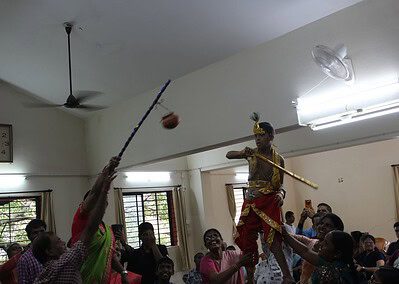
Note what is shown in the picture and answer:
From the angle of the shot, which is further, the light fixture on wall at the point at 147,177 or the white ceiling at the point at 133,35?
the light fixture on wall at the point at 147,177

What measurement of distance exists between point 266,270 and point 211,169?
258 inches

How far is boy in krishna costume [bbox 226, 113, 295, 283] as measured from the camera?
2.76 m

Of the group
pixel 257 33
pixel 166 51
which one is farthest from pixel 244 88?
pixel 166 51

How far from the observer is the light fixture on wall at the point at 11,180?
7.14 metres

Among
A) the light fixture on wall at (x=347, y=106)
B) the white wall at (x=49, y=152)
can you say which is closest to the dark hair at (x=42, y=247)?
the light fixture on wall at (x=347, y=106)

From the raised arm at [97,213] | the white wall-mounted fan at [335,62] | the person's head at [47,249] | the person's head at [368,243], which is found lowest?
the person's head at [368,243]

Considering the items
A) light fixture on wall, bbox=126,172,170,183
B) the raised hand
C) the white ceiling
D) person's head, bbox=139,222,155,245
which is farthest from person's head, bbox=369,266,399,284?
light fixture on wall, bbox=126,172,170,183

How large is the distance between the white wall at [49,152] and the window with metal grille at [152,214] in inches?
43.3

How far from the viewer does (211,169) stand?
9422mm

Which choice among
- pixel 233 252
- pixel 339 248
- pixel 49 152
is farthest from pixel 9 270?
pixel 49 152

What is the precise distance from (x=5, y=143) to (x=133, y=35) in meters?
3.12

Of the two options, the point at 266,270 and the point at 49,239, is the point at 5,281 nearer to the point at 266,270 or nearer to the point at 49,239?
the point at 49,239

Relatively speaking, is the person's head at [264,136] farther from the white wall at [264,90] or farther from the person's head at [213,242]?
the white wall at [264,90]

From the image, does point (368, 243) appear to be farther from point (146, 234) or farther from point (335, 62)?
point (146, 234)
